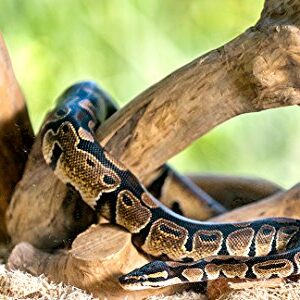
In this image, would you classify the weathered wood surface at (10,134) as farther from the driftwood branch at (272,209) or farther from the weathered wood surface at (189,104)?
the driftwood branch at (272,209)

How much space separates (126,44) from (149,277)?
2343mm

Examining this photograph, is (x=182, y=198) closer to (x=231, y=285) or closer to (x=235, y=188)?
(x=235, y=188)

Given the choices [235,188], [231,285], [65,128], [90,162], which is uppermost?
[65,128]

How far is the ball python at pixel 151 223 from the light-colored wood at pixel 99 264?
0.12 m

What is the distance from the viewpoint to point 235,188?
3.91m

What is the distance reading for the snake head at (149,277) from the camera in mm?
2675

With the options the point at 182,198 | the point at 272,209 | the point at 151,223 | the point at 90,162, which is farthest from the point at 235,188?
the point at 90,162

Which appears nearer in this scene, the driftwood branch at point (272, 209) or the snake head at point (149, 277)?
the snake head at point (149, 277)

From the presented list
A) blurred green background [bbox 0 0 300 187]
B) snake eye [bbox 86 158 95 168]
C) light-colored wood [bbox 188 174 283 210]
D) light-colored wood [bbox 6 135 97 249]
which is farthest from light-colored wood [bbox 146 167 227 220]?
blurred green background [bbox 0 0 300 187]

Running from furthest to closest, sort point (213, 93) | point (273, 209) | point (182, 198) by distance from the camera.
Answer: point (182, 198) < point (273, 209) < point (213, 93)

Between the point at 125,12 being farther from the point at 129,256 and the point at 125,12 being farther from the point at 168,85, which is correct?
the point at 129,256

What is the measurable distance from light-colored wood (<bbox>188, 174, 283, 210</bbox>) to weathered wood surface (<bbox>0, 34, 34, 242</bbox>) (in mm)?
1239

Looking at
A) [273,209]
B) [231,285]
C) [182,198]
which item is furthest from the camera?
[182,198]

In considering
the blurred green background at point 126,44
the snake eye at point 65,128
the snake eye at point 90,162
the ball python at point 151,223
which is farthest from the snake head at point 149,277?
the blurred green background at point 126,44
